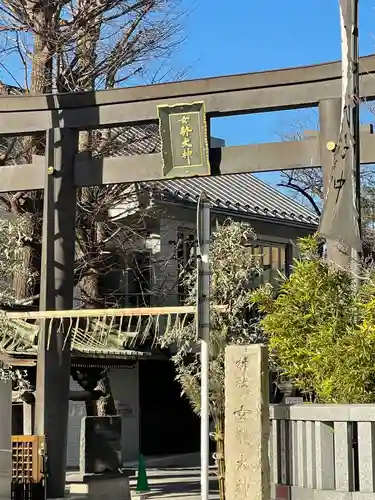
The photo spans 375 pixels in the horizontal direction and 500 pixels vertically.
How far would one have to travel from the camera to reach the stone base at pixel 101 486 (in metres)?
12.9

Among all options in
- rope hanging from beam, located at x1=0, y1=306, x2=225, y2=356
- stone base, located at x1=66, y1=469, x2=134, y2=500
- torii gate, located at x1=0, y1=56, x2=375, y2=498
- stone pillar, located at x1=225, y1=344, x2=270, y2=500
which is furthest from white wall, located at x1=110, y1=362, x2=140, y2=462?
stone pillar, located at x1=225, y1=344, x2=270, y2=500

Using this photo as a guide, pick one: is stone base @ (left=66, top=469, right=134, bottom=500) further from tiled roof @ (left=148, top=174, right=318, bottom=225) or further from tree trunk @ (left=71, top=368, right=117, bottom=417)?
tiled roof @ (left=148, top=174, right=318, bottom=225)

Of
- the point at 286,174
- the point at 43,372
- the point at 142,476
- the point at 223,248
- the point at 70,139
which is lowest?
the point at 142,476

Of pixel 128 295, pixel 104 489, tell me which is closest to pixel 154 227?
pixel 128 295

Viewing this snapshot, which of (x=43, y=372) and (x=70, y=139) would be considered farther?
(x=70, y=139)

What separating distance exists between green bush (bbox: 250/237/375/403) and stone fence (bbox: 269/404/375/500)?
457mm

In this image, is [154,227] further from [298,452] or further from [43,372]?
[298,452]

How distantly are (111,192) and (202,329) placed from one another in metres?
10.1

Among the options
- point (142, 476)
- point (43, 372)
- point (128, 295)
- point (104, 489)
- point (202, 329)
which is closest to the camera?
point (202, 329)

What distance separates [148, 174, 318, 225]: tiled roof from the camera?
23.5 meters

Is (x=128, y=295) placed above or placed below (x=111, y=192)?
below

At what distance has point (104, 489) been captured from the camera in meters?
13.2

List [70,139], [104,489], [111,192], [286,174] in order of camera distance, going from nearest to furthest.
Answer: [70,139] → [104,489] → [111,192] → [286,174]

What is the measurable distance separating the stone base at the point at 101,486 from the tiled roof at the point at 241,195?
8.89 meters
